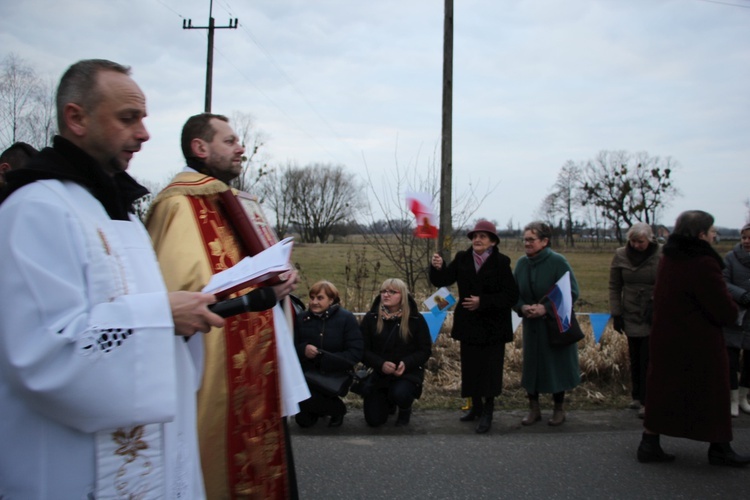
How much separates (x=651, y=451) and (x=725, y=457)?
1.65ft

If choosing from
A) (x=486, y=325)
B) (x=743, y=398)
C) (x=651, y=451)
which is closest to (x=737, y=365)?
(x=743, y=398)

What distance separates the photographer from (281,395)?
2.60m

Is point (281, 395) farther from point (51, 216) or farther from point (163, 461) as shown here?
point (51, 216)

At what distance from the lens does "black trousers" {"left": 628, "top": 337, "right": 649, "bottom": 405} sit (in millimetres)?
5875

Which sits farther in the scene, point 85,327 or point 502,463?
point 502,463

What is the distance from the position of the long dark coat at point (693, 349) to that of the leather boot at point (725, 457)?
0.39 ft

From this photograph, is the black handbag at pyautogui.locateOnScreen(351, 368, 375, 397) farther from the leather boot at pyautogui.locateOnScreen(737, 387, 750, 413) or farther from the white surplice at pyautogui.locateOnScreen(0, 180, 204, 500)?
the white surplice at pyautogui.locateOnScreen(0, 180, 204, 500)

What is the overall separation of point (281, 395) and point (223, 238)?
2.43 ft

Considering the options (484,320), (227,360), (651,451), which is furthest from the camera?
(484,320)

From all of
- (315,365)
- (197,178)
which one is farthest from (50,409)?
(315,365)

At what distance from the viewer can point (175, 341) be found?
5.57 feet

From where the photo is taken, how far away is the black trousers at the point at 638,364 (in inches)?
231

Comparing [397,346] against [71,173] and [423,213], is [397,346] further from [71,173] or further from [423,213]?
[71,173]

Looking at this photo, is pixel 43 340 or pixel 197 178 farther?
pixel 197 178
